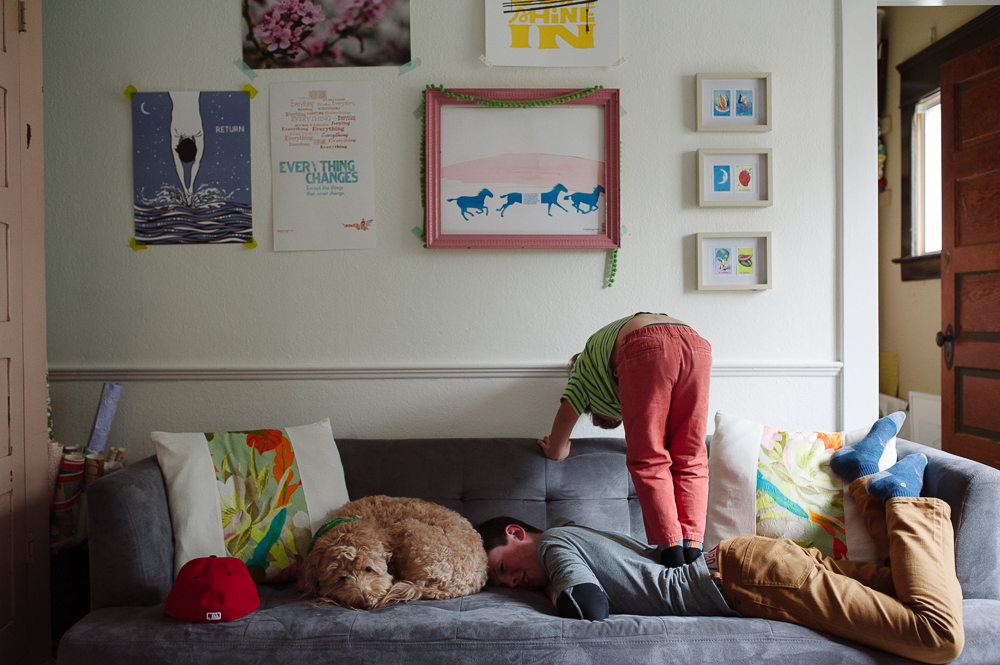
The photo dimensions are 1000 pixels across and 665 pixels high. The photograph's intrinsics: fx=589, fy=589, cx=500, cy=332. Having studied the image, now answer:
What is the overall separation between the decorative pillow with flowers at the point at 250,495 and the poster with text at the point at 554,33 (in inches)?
63.1

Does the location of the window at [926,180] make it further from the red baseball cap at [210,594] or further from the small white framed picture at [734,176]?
the red baseball cap at [210,594]

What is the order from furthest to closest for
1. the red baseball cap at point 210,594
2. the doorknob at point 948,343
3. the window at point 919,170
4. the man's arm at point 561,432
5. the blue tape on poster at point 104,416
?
the window at point 919,170
the doorknob at point 948,343
the blue tape on poster at point 104,416
the man's arm at point 561,432
the red baseball cap at point 210,594

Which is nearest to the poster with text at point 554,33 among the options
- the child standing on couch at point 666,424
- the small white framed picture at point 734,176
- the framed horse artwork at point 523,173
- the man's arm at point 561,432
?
the framed horse artwork at point 523,173

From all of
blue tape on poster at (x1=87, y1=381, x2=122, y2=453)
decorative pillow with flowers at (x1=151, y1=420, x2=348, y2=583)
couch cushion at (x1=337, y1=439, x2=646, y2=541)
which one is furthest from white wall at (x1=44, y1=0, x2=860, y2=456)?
decorative pillow with flowers at (x1=151, y1=420, x2=348, y2=583)

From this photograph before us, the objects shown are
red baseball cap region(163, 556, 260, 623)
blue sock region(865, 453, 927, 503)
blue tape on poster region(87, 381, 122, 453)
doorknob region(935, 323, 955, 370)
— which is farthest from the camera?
doorknob region(935, 323, 955, 370)

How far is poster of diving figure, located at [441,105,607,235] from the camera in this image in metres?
2.22

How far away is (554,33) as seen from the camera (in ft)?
7.27

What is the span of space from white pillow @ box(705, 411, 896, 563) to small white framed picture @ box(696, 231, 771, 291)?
2.02 feet

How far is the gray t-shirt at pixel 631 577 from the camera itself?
145cm

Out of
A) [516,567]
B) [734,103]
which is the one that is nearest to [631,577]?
[516,567]

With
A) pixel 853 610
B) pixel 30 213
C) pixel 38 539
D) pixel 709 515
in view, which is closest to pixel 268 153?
pixel 30 213

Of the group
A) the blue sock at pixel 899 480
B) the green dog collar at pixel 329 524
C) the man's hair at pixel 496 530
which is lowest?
the man's hair at pixel 496 530

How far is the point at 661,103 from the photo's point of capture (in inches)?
87.9

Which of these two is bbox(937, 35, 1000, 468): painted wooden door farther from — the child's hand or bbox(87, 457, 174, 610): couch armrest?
bbox(87, 457, 174, 610): couch armrest
